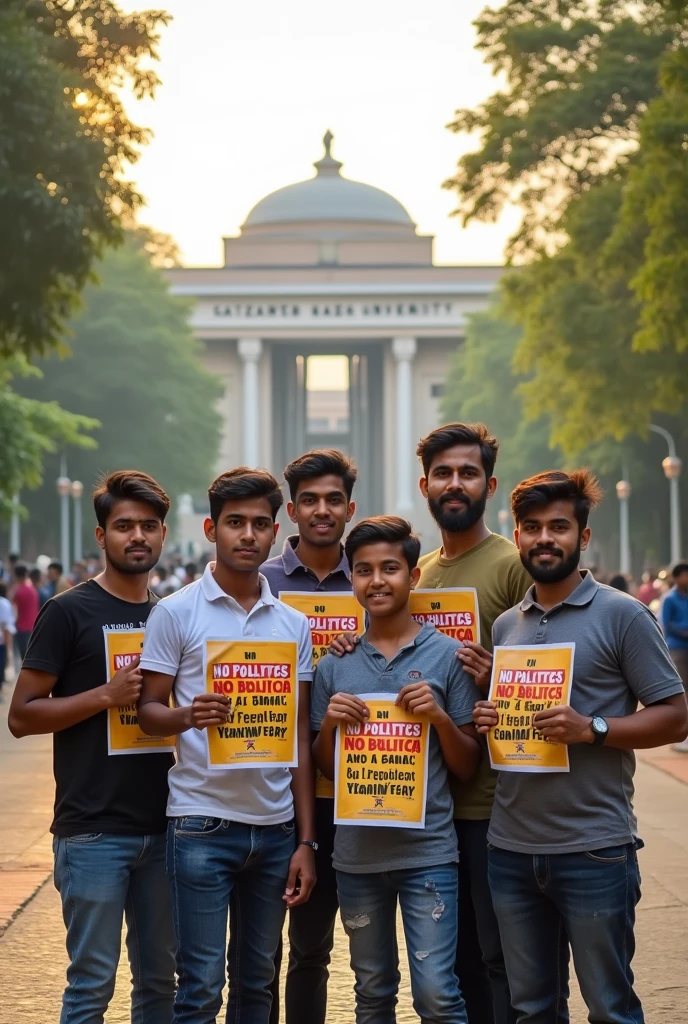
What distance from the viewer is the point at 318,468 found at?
18.7ft

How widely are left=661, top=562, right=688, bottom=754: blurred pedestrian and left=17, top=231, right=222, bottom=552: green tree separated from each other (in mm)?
39273

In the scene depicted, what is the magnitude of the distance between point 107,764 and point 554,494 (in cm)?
148

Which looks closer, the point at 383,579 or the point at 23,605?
the point at 383,579

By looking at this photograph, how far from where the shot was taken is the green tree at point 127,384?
5634cm

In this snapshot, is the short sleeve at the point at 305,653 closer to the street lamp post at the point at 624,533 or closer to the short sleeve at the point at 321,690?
the short sleeve at the point at 321,690

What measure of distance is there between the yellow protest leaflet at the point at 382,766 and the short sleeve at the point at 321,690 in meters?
0.15

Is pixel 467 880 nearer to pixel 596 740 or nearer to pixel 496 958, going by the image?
pixel 496 958

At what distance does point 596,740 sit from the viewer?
193 inches

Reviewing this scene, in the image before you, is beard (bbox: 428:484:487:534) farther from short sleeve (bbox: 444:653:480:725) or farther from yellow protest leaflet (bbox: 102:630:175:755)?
yellow protest leaflet (bbox: 102:630:175:755)

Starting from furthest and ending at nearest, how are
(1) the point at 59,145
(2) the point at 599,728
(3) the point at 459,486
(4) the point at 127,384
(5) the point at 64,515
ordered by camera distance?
(4) the point at 127,384, (5) the point at 64,515, (1) the point at 59,145, (3) the point at 459,486, (2) the point at 599,728

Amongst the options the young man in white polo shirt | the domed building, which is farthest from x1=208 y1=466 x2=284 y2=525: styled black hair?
the domed building

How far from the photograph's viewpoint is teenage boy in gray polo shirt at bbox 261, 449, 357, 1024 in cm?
570

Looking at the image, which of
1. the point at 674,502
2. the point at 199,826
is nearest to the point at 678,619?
the point at 199,826

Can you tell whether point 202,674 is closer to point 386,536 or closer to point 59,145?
point 386,536
